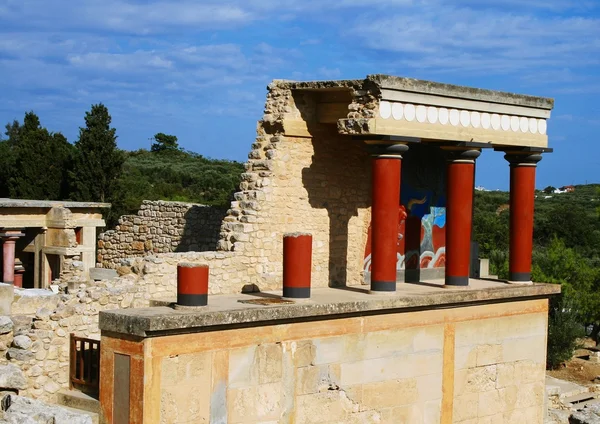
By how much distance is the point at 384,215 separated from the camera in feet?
42.2

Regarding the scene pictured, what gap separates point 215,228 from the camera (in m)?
15.9

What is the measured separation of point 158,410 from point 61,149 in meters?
22.8

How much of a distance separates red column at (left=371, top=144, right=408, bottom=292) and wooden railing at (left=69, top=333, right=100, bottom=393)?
13.4ft

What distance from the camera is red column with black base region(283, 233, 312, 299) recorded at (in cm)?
1153

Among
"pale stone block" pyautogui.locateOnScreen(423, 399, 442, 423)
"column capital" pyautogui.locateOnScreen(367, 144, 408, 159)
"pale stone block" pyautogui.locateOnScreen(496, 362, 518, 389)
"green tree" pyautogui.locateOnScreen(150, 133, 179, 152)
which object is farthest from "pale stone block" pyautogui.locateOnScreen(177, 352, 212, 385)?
"green tree" pyautogui.locateOnScreen(150, 133, 179, 152)

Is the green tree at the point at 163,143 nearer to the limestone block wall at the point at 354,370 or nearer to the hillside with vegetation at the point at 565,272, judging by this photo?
the hillside with vegetation at the point at 565,272

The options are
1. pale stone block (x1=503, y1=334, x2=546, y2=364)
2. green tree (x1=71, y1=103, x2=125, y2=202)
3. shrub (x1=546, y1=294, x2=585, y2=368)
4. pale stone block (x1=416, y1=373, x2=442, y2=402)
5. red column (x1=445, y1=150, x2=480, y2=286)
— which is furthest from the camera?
green tree (x1=71, y1=103, x2=125, y2=202)

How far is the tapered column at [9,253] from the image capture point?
20.5 m

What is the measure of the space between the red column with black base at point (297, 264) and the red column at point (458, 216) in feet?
10.7

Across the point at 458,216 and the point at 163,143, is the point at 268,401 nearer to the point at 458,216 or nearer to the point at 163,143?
the point at 458,216

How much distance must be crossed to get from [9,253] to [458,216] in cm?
1114

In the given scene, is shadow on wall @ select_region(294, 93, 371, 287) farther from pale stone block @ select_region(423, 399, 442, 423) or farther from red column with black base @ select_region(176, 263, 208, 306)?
red column with black base @ select_region(176, 263, 208, 306)

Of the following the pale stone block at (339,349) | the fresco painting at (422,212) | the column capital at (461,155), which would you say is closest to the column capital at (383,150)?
the column capital at (461,155)

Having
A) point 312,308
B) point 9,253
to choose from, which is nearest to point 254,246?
point 312,308
